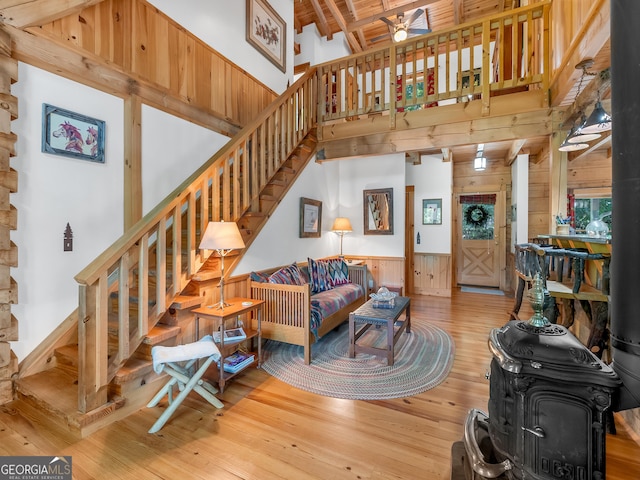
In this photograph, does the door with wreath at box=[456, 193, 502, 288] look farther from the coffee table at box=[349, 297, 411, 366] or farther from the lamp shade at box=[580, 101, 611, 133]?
the lamp shade at box=[580, 101, 611, 133]

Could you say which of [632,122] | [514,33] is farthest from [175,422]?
[514,33]

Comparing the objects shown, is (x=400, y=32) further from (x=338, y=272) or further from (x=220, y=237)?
(x=220, y=237)

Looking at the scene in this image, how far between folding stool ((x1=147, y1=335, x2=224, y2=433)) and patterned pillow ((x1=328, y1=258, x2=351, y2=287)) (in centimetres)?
249

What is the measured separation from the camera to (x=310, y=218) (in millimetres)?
4816

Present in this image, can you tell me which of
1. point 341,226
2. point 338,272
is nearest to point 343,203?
point 341,226

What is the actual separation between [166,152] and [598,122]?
381 centimetres

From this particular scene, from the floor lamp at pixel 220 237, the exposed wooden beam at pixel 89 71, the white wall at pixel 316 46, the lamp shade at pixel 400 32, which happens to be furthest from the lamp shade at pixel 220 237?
the white wall at pixel 316 46

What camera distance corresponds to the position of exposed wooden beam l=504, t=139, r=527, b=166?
449 centimetres

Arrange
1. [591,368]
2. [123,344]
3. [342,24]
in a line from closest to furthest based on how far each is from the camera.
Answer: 1. [591,368]
2. [123,344]
3. [342,24]

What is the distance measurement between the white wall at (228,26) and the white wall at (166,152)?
46.7 inches

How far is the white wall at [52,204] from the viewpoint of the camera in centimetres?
224

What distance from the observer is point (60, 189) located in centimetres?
A: 243

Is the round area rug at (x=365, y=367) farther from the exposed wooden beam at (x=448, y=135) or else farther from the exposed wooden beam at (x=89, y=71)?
the exposed wooden beam at (x=89, y=71)

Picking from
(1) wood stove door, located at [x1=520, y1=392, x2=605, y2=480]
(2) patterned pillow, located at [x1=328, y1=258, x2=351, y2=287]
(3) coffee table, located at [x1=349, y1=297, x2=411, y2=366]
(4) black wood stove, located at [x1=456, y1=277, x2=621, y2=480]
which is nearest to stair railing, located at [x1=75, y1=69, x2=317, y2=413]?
(3) coffee table, located at [x1=349, y1=297, x2=411, y2=366]
